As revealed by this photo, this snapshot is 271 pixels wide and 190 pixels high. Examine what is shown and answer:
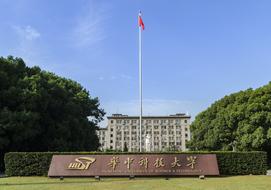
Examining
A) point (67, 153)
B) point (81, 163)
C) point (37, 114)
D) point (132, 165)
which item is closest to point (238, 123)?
point (132, 165)

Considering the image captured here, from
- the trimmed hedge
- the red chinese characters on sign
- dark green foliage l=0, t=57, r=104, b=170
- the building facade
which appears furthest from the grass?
the building facade

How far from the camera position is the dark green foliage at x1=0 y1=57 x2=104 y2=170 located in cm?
2658

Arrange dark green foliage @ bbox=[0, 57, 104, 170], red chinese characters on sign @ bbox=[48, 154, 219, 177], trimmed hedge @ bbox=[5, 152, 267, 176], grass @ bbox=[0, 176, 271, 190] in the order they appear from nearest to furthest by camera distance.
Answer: grass @ bbox=[0, 176, 271, 190] → red chinese characters on sign @ bbox=[48, 154, 219, 177] → trimmed hedge @ bbox=[5, 152, 267, 176] → dark green foliage @ bbox=[0, 57, 104, 170]

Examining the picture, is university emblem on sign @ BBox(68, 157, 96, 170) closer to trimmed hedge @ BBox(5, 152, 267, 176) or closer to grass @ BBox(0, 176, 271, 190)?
trimmed hedge @ BBox(5, 152, 267, 176)

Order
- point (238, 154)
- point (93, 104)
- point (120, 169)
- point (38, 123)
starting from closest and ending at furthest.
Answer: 1. point (120, 169)
2. point (238, 154)
3. point (38, 123)
4. point (93, 104)

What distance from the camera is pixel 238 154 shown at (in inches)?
860

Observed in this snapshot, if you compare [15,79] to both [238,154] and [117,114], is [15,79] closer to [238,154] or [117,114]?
[238,154]

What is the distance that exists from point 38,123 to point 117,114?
308 ft

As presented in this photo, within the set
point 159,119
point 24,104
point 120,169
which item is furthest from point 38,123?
point 159,119

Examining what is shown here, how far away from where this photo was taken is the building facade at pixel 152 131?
120000mm

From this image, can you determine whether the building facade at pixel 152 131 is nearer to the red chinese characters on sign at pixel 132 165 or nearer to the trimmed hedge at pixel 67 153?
the trimmed hedge at pixel 67 153

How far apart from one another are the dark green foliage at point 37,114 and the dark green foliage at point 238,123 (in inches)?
547

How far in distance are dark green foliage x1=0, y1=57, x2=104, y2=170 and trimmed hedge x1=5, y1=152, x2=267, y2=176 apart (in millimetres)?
4919

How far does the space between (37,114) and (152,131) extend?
94.5 meters
